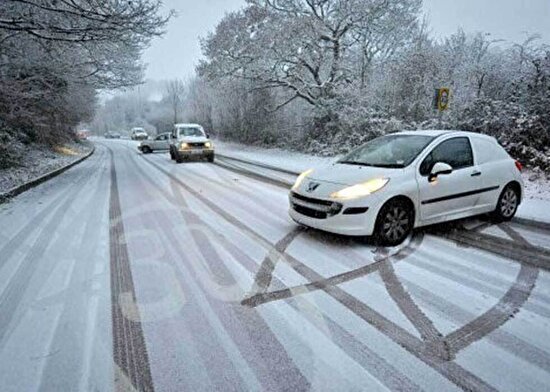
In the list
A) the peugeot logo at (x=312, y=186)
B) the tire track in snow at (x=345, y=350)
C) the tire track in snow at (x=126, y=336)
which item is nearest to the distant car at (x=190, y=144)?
the tire track in snow at (x=126, y=336)

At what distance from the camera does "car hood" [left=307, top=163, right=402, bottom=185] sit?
16.6ft

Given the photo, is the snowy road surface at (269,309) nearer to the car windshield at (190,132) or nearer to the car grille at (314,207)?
the car grille at (314,207)

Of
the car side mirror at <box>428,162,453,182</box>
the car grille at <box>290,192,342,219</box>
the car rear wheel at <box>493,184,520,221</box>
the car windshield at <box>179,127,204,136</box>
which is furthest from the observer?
the car windshield at <box>179,127,204,136</box>

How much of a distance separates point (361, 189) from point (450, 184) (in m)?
1.53

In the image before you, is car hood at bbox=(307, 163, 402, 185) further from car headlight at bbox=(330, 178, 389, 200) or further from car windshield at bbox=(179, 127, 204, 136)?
car windshield at bbox=(179, 127, 204, 136)

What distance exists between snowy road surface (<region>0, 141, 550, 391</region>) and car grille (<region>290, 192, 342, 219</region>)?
0.43m

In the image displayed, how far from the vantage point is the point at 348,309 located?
339 cm

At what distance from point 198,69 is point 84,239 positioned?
67.3 feet

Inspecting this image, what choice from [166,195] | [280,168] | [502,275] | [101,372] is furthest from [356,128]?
[101,372]

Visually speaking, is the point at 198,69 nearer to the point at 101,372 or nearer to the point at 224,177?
the point at 224,177

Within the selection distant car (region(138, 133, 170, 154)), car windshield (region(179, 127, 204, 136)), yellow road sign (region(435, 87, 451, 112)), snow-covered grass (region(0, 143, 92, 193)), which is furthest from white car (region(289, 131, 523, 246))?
distant car (region(138, 133, 170, 154))

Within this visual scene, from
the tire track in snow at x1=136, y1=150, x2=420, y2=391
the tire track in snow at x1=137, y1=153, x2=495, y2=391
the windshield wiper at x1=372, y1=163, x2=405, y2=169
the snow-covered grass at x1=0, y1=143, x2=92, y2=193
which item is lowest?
the tire track in snow at x1=136, y1=150, x2=420, y2=391

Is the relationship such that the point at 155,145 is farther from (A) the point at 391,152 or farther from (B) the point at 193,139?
(A) the point at 391,152

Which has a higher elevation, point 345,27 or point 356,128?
point 345,27
